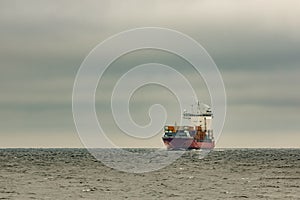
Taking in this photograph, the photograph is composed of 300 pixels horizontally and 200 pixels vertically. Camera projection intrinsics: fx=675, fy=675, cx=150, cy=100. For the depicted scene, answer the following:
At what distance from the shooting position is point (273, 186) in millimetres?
72938

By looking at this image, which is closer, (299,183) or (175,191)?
(175,191)

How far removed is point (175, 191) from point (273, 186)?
12.1 meters

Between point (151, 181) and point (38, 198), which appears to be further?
point (151, 181)

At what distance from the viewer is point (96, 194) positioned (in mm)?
63969

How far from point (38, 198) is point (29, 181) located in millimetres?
22084

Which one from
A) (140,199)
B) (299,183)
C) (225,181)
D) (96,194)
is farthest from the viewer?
(225,181)

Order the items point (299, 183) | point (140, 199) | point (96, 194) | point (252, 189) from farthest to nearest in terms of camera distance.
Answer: point (299, 183), point (252, 189), point (96, 194), point (140, 199)

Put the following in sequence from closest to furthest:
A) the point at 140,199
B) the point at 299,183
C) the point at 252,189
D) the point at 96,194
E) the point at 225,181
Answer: the point at 140,199
the point at 96,194
the point at 252,189
the point at 299,183
the point at 225,181

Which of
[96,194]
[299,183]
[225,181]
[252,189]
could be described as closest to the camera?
[96,194]

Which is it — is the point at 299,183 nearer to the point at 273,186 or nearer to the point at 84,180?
the point at 273,186

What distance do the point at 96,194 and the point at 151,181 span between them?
19408 millimetres

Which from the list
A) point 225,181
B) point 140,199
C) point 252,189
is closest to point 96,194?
point 140,199

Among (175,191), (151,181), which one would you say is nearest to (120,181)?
(151,181)

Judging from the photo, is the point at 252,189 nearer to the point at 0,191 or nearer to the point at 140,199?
the point at 140,199
